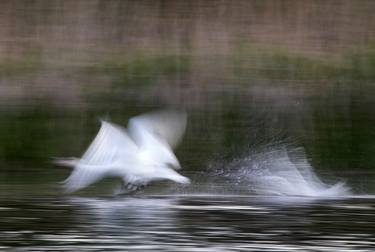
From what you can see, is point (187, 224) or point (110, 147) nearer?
point (187, 224)

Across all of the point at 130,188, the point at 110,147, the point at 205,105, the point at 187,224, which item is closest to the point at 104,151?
the point at 110,147

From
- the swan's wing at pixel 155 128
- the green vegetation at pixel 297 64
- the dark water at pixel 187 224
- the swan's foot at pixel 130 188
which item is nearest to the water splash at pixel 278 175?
the dark water at pixel 187 224

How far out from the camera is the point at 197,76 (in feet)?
79.7

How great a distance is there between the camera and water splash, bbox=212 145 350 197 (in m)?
19.0

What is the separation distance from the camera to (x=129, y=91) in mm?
23750

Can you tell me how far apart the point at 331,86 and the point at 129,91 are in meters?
3.06

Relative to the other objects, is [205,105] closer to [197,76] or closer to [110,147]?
[197,76]

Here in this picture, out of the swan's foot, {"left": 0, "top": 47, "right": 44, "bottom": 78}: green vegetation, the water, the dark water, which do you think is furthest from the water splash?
{"left": 0, "top": 47, "right": 44, "bottom": 78}: green vegetation

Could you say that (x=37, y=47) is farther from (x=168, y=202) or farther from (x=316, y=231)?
(x=316, y=231)

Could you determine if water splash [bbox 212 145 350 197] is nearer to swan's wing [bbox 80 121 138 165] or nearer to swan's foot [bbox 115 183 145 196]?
swan's foot [bbox 115 183 145 196]

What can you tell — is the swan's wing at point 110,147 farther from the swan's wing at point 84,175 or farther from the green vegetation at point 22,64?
the green vegetation at point 22,64

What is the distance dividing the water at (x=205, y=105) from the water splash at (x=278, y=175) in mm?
34

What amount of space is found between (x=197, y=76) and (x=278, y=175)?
201 inches

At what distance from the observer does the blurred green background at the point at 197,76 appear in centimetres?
2217
